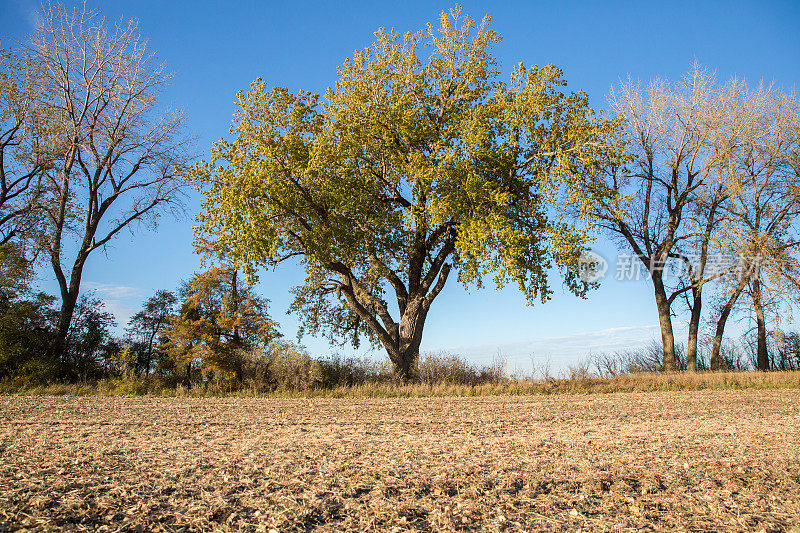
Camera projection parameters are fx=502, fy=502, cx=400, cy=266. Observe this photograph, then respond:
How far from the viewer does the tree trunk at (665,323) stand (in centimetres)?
2077

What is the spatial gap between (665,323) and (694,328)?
1.42 m

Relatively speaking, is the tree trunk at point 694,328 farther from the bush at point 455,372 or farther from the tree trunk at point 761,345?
the bush at point 455,372

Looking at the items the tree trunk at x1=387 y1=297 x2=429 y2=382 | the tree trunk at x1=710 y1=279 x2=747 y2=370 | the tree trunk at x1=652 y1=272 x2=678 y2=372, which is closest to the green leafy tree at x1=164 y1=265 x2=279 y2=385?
the tree trunk at x1=387 y1=297 x2=429 y2=382

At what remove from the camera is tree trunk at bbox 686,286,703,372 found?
21094 millimetres

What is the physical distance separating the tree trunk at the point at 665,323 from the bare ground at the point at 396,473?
14.1m

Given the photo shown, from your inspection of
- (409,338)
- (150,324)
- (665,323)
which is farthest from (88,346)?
(665,323)

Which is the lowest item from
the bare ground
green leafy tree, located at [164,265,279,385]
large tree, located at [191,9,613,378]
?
the bare ground

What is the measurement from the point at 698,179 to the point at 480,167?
12.8 meters

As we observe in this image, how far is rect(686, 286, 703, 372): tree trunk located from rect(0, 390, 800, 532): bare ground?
48.8 feet

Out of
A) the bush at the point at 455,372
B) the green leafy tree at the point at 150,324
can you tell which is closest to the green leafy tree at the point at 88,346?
the green leafy tree at the point at 150,324

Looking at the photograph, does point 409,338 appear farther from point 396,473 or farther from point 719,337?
point 719,337

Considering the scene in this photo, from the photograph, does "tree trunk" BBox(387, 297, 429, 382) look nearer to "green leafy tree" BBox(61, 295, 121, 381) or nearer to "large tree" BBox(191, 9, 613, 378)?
"large tree" BBox(191, 9, 613, 378)

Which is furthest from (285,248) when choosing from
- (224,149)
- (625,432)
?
(625,432)

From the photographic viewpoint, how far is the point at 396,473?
13.5 ft
